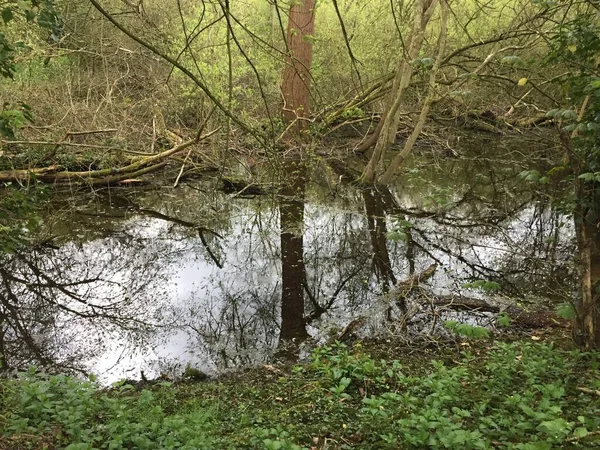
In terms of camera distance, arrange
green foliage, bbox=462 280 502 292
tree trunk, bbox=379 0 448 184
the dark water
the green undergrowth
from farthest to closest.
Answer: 1. tree trunk, bbox=379 0 448 184
2. green foliage, bbox=462 280 502 292
3. the dark water
4. the green undergrowth

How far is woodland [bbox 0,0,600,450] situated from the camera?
2.90 m

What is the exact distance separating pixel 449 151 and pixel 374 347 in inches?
424

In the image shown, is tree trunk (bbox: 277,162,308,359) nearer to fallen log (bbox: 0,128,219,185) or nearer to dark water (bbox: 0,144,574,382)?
dark water (bbox: 0,144,574,382)

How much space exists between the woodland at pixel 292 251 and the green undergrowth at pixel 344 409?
2 centimetres

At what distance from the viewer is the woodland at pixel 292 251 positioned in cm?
290

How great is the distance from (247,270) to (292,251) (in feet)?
3.03

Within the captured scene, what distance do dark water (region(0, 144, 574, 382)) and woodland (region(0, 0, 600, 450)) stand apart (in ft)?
0.13

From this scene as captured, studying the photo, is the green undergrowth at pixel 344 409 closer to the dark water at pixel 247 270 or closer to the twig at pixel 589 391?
the twig at pixel 589 391

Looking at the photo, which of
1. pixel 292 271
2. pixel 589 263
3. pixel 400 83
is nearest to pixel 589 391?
pixel 589 263

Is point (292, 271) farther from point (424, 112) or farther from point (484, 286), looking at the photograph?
point (424, 112)

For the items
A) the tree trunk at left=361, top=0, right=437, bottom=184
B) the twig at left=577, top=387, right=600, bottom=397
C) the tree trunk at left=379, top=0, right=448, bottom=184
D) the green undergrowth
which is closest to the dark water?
the tree trunk at left=379, top=0, right=448, bottom=184

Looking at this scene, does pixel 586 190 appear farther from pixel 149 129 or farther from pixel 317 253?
pixel 149 129

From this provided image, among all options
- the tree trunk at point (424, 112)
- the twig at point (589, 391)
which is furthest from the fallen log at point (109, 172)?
the twig at point (589, 391)

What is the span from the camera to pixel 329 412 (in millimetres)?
3422
